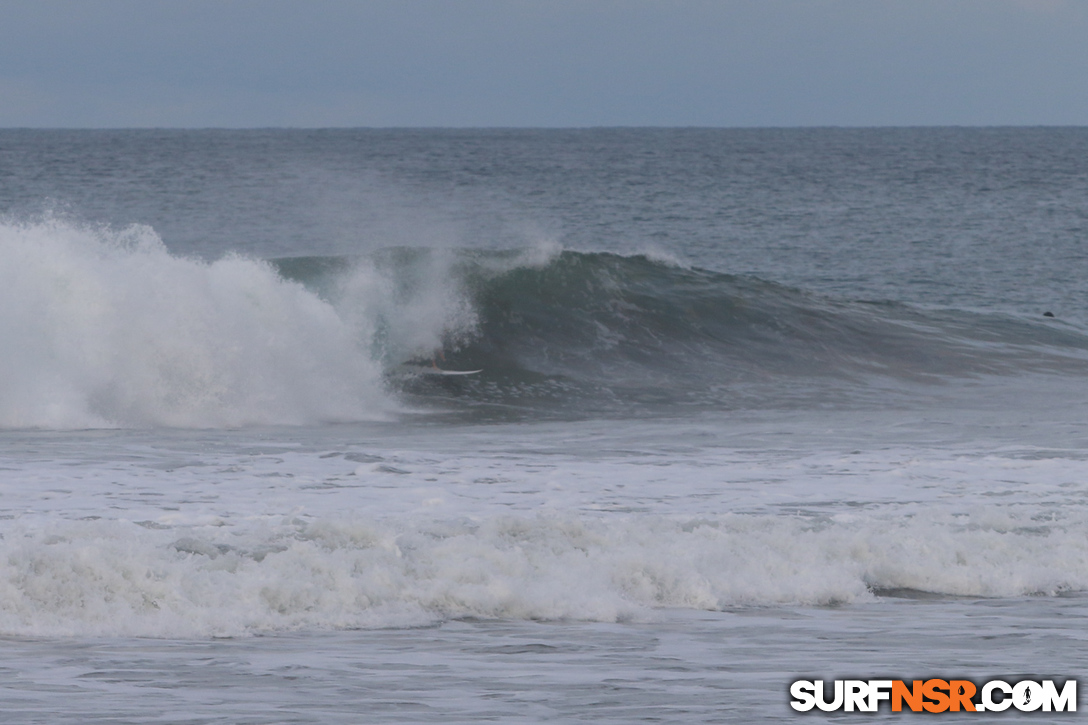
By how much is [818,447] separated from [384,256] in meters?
8.72

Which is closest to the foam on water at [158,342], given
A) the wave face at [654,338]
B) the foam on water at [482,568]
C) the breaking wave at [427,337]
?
the breaking wave at [427,337]

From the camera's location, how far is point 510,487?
8594mm

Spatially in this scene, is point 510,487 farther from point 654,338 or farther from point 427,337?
point 654,338

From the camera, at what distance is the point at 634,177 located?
6600 cm

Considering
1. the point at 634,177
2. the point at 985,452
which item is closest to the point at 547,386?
the point at 985,452

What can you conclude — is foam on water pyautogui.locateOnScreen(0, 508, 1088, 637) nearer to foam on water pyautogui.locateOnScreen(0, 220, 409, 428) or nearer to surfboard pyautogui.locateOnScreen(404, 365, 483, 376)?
foam on water pyautogui.locateOnScreen(0, 220, 409, 428)

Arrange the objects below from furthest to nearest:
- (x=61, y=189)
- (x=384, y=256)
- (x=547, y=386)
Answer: (x=61, y=189) → (x=384, y=256) → (x=547, y=386)

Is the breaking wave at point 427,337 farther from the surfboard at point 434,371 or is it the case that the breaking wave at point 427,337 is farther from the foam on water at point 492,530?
the foam on water at point 492,530

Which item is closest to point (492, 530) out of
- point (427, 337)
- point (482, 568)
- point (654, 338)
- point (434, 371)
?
point (482, 568)

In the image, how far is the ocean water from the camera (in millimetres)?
5297

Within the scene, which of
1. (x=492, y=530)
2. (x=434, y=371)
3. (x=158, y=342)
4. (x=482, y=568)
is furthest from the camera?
Result: (x=434, y=371)

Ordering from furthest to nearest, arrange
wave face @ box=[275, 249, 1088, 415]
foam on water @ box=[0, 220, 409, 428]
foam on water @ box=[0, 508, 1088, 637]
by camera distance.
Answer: wave face @ box=[275, 249, 1088, 415] < foam on water @ box=[0, 220, 409, 428] < foam on water @ box=[0, 508, 1088, 637]

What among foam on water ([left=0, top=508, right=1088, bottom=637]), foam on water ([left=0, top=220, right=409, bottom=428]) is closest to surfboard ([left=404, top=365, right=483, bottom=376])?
foam on water ([left=0, top=220, right=409, bottom=428])

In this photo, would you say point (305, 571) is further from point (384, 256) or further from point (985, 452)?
point (384, 256)
